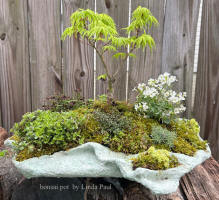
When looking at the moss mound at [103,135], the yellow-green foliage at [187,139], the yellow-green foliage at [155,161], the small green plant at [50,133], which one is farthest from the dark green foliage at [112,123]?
the yellow-green foliage at [187,139]

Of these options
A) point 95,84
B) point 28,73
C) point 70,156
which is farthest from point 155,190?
point 28,73

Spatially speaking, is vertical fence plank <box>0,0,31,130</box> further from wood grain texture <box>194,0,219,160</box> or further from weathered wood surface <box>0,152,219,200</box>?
wood grain texture <box>194,0,219,160</box>

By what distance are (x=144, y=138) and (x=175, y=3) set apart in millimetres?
2040

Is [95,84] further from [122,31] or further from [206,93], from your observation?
[206,93]

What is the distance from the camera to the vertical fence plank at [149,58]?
8.13ft

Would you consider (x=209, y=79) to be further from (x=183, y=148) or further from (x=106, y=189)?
(x=106, y=189)

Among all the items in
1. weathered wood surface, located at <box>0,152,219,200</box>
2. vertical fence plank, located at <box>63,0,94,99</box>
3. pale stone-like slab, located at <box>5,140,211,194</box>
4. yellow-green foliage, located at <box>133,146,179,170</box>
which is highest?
vertical fence plank, located at <box>63,0,94,99</box>

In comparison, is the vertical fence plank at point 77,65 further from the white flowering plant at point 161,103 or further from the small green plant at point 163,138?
the small green plant at point 163,138

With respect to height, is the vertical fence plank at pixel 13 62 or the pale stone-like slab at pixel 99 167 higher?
the vertical fence plank at pixel 13 62

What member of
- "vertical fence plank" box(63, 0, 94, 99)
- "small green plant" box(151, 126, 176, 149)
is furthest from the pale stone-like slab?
"vertical fence plank" box(63, 0, 94, 99)

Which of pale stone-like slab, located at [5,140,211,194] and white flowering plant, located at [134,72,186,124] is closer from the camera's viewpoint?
pale stone-like slab, located at [5,140,211,194]

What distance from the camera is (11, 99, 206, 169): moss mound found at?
144 cm

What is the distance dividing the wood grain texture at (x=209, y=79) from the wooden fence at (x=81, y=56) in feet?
0.04

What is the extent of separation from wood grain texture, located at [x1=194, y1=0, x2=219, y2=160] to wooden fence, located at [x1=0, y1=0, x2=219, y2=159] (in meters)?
0.01
